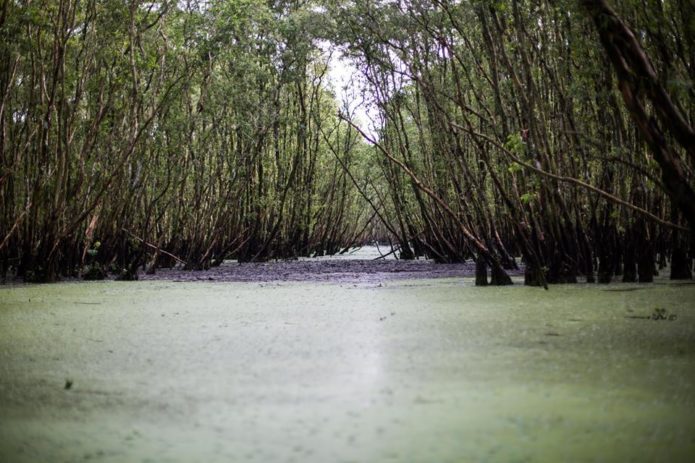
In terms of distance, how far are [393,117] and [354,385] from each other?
27.6 ft

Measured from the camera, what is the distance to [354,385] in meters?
2.00

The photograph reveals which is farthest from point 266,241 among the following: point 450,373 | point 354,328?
point 450,373

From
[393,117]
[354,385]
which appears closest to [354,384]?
[354,385]

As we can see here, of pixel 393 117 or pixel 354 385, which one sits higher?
pixel 393 117

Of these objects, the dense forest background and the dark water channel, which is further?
the dense forest background

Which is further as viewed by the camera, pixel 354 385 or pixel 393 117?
pixel 393 117

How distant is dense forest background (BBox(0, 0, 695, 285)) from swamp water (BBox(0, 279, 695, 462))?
629 millimetres

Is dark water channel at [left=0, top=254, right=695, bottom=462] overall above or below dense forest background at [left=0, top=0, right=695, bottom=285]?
below

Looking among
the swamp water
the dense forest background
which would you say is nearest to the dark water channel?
the swamp water

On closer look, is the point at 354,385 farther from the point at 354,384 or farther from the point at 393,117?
the point at 393,117

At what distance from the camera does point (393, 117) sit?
401 inches

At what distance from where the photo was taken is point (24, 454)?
149cm

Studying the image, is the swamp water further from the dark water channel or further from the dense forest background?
the dense forest background

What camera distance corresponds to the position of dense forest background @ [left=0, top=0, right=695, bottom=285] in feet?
13.3
